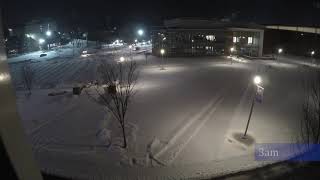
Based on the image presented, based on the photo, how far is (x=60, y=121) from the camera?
50.9ft

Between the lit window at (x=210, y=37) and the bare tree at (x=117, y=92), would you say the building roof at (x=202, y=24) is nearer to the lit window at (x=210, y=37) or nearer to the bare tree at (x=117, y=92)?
the lit window at (x=210, y=37)

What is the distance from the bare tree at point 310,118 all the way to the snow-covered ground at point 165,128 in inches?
19.5

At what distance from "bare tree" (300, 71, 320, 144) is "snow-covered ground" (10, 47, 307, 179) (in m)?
0.49

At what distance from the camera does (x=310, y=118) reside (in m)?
14.5

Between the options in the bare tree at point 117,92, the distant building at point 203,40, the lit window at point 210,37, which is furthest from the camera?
the lit window at point 210,37

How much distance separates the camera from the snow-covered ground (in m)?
10.5

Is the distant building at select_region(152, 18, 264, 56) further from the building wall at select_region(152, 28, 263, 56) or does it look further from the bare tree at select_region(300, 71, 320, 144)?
the bare tree at select_region(300, 71, 320, 144)

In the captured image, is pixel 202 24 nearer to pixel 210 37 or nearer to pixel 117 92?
pixel 210 37

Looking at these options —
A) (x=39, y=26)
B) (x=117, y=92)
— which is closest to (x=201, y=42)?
(x=117, y=92)

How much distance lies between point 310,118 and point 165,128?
7.62 m

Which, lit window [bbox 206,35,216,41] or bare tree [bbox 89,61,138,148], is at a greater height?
lit window [bbox 206,35,216,41]

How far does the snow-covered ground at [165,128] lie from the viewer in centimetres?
1045

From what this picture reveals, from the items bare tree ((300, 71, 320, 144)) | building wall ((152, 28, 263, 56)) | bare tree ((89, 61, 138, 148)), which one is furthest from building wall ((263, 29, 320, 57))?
bare tree ((89, 61, 138, 148))

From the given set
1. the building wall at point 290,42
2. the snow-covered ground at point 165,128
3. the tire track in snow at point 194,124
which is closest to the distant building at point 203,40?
the building wall at point 290,42
